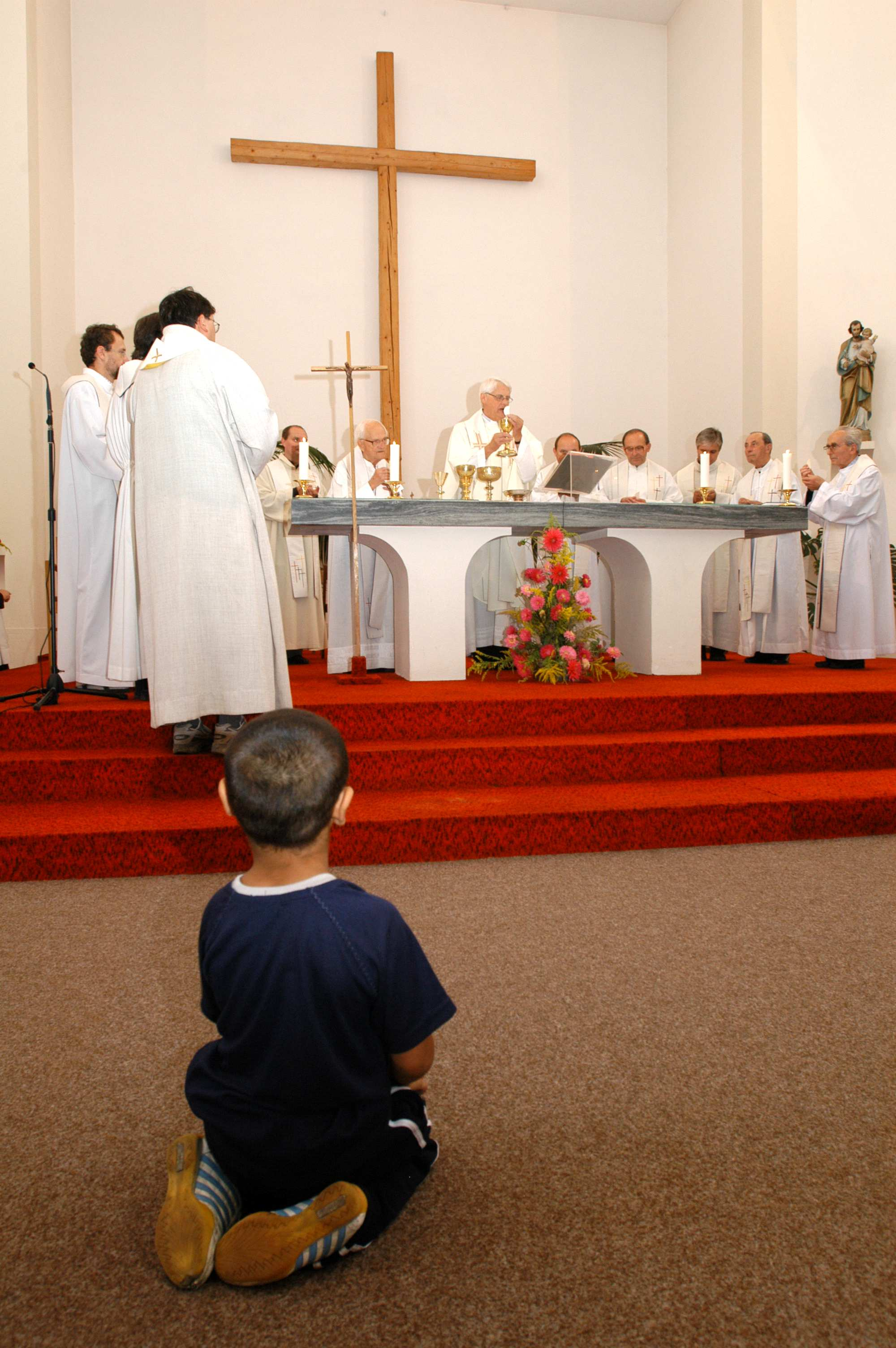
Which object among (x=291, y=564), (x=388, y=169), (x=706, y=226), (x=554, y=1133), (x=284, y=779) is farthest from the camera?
(x=706, y=226)

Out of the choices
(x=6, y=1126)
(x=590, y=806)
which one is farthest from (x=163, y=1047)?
(x=590, y=806)

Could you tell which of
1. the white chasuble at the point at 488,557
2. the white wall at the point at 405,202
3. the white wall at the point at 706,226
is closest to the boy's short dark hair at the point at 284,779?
the white chasuble at the point at 488,557

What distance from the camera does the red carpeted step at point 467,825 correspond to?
338cm

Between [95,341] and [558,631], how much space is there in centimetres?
299

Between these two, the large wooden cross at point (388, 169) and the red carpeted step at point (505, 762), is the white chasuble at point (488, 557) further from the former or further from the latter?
the red carpeted step at point (505, 762)

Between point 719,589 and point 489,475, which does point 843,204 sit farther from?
point 489,475

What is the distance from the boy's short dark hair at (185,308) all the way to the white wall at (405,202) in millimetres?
6181

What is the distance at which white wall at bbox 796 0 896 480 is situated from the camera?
8500mm

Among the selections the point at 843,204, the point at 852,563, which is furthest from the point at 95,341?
the point at 843,204

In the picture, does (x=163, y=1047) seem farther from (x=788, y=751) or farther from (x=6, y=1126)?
(x=788, y=751)

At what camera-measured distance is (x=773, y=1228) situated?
1457 millimetres

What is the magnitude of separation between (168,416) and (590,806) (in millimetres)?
2184

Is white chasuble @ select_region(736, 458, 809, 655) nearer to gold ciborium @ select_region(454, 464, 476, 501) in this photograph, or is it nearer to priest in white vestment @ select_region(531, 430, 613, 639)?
priest in white vestment @ select_region(531, 430, 613, 639)

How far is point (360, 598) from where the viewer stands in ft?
21.8
